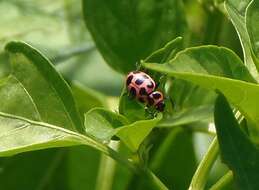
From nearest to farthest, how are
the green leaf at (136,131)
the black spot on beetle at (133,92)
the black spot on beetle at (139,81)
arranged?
the green leaf at (136,131) < the black spot on beetle at (133,92) < the black spot on beetle at (139,81)

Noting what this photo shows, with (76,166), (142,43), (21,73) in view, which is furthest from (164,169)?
(21,73)

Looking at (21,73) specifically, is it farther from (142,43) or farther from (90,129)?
(142,43)

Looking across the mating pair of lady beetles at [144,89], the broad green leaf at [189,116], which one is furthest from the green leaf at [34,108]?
the broad green leaf at [189,116]

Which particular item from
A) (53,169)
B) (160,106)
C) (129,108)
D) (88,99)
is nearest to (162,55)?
(129,108)

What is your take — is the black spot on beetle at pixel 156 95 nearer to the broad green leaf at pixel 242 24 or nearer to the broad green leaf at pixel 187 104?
the broad green leaf at pixel 187 104

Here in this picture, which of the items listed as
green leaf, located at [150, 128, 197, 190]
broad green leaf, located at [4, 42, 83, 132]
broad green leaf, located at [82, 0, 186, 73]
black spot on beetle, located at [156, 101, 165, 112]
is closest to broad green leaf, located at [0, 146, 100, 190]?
green leaf, located at [150, 128, 197, 190]

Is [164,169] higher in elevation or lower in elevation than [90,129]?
lower
